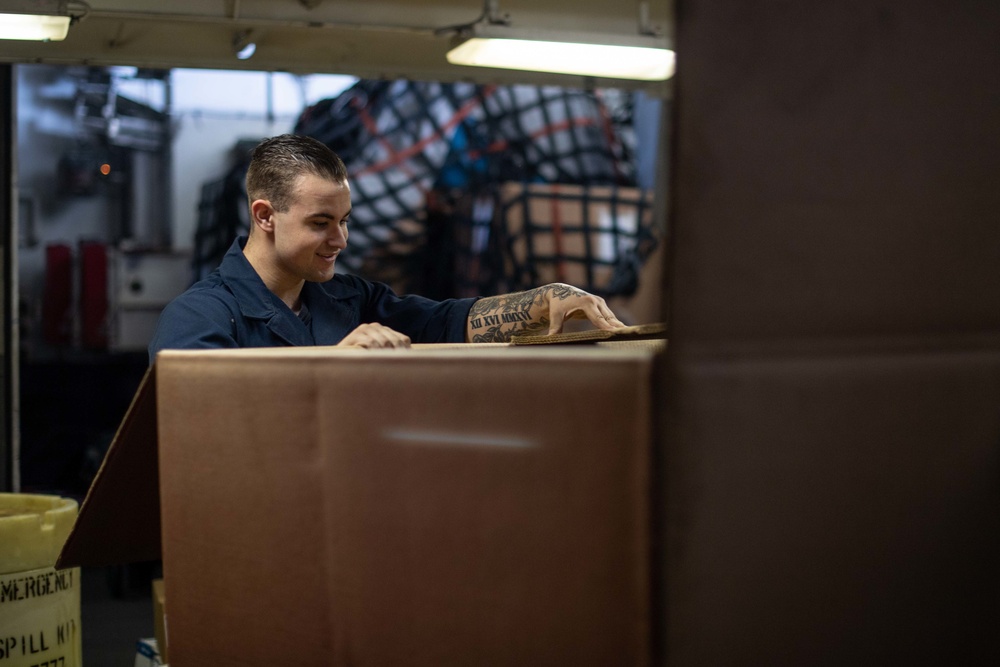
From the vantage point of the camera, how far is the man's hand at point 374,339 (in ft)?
4.24

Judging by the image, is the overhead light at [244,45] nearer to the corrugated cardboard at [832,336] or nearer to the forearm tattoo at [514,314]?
the forearm tattoo at [514,314]

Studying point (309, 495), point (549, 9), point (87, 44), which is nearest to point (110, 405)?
point (87, 44)

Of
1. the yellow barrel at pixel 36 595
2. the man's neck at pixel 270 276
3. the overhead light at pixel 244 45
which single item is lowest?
the yellow barrel at pixel 36 595

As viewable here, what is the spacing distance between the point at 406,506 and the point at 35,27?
3.03m

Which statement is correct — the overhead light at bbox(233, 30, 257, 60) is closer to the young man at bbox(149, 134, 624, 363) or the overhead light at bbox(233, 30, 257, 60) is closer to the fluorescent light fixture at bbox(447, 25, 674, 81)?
the fluorescent light fixture at bbox(447, 25, 674, 81)

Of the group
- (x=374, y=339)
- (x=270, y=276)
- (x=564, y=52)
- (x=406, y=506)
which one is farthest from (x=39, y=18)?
(x=406, y=506)

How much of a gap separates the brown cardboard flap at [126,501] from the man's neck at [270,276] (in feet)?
3.13

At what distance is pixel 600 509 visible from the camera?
28.4 inches

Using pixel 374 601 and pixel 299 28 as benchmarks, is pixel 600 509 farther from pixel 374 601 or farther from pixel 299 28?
pixel 299 28

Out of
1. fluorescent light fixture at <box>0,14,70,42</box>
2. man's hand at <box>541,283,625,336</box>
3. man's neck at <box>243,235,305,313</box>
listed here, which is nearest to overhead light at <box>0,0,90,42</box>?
fluorescent light fixture at <box>0,14,70,42</box>

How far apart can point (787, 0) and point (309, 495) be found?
589 mm

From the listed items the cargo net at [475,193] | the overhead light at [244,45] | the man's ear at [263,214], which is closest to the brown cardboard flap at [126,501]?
the man's ear at [263,214]

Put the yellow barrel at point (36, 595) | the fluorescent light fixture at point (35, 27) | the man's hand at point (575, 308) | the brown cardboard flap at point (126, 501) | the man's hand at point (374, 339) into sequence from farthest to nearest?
the fluorescent light fixture at point (35, 27)
the yellow barrel at point (36, 595)
the man's hand at point (575, 308)
the man's hand at point (374, 339)
the brown cardboard flap at point (126, 501)

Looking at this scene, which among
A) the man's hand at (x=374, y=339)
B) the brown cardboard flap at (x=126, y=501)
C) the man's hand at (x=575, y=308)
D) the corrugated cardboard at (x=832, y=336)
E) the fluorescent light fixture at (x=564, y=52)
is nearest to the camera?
the corrugated cardboard at (x=832, y=336)
